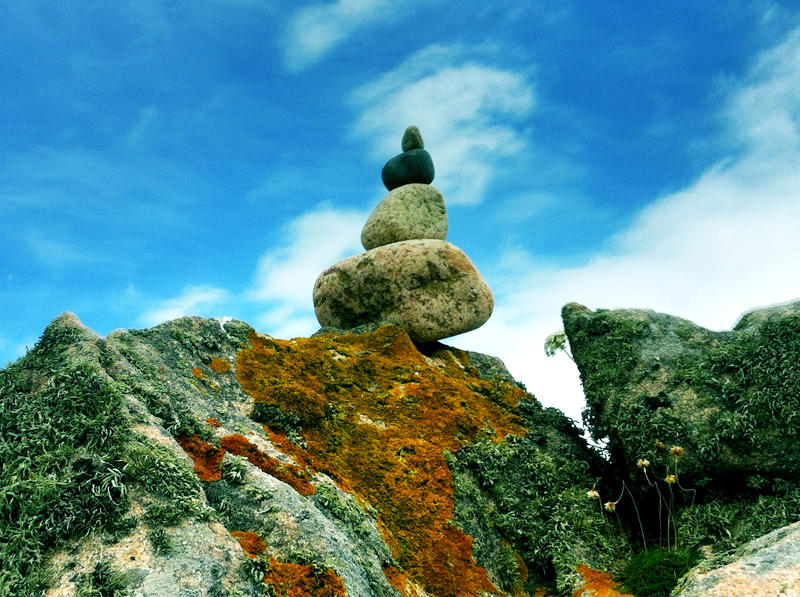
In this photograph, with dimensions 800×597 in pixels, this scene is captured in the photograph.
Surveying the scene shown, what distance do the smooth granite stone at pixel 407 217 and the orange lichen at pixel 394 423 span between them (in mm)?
4204

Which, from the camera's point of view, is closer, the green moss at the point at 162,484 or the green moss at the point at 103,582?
the green moss at the point at 103,582

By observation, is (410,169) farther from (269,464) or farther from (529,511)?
(269,464)

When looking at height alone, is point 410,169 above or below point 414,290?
above

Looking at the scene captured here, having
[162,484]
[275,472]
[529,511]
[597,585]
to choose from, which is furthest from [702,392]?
[162,484]

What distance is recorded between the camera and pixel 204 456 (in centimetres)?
808

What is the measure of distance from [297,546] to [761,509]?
9820mm

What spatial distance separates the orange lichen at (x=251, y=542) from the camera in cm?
659

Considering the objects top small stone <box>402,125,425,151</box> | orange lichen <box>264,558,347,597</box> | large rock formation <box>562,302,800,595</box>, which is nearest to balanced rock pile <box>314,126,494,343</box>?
top small stone <box>402,125,425,151</box>

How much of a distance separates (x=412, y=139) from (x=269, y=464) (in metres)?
15.1

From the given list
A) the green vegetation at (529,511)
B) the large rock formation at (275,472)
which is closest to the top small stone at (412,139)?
the large rock formation at (275,472)

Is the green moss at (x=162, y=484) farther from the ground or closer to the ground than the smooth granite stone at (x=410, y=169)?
closer to the ground

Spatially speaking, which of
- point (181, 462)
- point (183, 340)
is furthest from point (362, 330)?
point (181, 462)

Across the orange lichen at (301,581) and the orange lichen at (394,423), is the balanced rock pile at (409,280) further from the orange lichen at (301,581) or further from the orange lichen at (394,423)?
the orange lichen at (301,581)

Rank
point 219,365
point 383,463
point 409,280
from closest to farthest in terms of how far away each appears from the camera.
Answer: point 383,463 < point 219,365 < point 409,280
